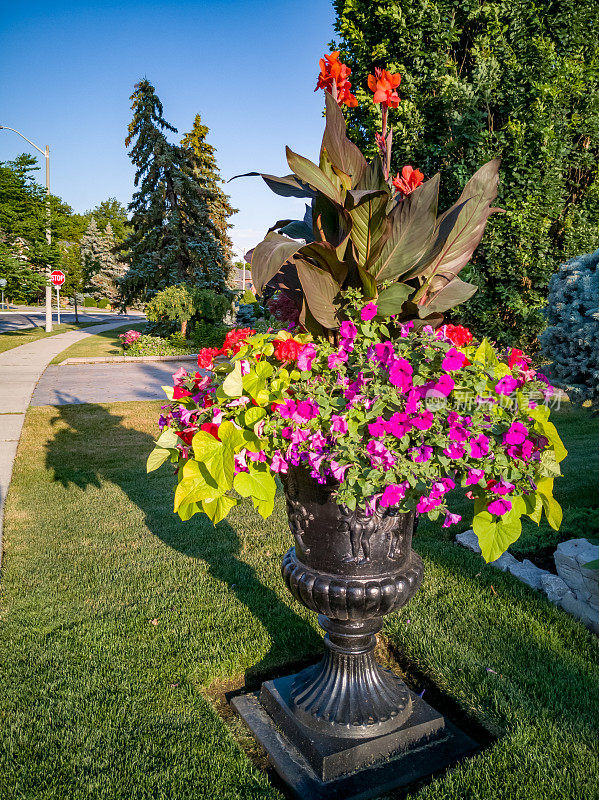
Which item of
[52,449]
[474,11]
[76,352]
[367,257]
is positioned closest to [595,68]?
[474,11]

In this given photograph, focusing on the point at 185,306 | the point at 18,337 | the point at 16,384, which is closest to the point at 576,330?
the point at 16,384

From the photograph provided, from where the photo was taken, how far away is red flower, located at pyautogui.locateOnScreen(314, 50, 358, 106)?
6.37ft

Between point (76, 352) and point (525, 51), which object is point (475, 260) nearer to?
point (525, 51)

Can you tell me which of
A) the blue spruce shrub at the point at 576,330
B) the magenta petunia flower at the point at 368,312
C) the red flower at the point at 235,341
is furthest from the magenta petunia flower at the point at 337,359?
the blue spruce shrub at the point at 576,330

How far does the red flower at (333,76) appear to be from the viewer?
6.37ft

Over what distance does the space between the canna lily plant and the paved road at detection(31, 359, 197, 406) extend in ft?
26.6

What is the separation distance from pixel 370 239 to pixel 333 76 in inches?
24.9

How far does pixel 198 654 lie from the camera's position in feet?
8.97

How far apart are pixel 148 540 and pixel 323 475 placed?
9.28 ft

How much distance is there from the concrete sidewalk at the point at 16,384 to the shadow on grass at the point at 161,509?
0.45 m

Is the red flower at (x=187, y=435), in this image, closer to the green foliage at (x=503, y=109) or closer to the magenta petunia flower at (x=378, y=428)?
the magenta petunia flower at (x=378, y=428)

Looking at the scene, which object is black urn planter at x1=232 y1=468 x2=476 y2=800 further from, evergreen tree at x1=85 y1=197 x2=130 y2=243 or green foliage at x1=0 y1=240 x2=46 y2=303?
evergreen tree at x1=85 y1=197 x2=130 y2=243

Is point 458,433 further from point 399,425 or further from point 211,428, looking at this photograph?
point 211,428

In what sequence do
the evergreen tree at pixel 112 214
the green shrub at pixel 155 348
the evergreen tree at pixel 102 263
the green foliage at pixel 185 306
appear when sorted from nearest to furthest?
the green foliage at pixel 185 306
the green shrub at pixel 155 348
the evergreen tree at pixel 102 263
the evergreen tree at pixel 112 214
